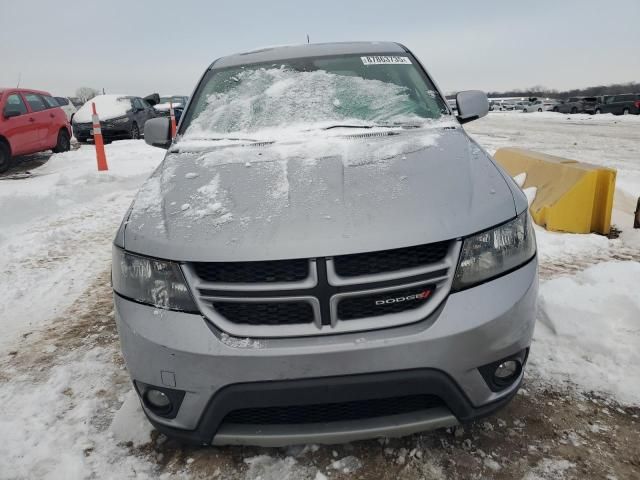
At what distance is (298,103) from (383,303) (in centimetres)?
163

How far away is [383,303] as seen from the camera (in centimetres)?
159

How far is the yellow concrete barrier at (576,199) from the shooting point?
423 centimetres

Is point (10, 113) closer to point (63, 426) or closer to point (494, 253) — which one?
point (63, 426)

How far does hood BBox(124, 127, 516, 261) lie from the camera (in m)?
1.59

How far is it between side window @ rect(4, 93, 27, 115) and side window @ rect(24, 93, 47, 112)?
239mm

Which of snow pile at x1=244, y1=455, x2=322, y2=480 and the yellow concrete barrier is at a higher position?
the yellow concrete barrier

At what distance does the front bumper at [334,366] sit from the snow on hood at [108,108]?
47.8 feet

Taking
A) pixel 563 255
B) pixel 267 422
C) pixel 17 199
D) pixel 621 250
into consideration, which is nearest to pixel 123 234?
pixel 267 422

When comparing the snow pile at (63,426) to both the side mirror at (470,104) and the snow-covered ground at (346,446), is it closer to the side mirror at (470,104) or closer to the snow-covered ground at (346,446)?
the snow-covered ground at (346,446)

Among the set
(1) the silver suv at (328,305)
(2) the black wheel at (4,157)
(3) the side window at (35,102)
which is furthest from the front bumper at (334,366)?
(3) the side window at (35,102)

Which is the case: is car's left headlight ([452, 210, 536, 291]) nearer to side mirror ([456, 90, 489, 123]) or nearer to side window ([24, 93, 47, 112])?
side mirror ([456, 90, 489, 123])

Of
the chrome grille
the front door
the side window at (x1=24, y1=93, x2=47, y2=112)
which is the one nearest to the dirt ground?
the chrome grille

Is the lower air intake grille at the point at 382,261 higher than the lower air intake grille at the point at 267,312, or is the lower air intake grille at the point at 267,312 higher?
the lower air intake grille at the point at 382,261

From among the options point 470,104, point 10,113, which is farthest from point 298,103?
point 10,113
